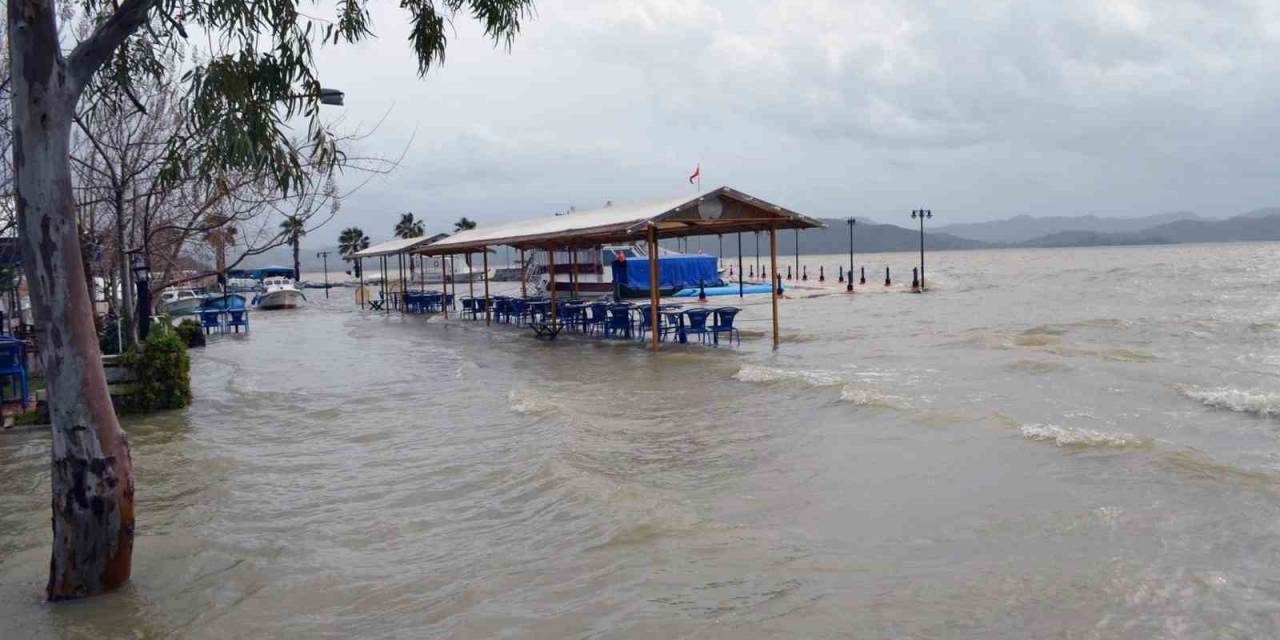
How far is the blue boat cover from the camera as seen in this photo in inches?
1649

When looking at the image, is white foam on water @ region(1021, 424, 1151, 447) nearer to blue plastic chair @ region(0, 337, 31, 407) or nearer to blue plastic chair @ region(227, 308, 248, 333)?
blue plastic chair @ region(0, 337, 31, 407)

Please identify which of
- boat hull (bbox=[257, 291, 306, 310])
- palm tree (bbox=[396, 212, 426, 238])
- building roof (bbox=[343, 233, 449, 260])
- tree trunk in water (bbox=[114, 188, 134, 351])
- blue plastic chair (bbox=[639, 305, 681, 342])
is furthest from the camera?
palm tree (bbox=[396, 212, 426, 238])

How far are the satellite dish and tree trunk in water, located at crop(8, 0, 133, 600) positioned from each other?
40.2ft

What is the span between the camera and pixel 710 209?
16.5 m

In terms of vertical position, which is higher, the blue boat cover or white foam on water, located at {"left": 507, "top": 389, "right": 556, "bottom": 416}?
the blue boat cover

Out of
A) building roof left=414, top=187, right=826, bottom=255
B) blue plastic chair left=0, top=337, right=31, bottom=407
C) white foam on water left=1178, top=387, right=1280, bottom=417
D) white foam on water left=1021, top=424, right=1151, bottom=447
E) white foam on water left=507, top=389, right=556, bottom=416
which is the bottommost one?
white foam on water left=1178, top=387, right=1280, bottom=417

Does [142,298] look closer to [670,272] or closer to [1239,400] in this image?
[1239,400]

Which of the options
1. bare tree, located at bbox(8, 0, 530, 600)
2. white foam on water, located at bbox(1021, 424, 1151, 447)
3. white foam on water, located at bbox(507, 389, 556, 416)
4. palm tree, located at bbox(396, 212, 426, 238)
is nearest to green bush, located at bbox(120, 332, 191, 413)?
white foam on water, located at bbox(507, 389, 556, 416)

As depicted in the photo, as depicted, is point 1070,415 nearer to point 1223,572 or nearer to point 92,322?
point 1223,572

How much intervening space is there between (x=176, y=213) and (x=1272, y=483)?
47.9ft

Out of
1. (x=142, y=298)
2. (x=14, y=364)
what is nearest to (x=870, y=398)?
(x=142, y=298)

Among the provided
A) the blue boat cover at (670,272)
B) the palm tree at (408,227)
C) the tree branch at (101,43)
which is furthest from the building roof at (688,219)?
the palm tree at (408,227)

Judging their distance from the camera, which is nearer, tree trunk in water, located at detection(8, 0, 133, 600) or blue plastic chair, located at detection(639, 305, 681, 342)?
tree trunk in water, located at detection(8, 0, 133, 600)

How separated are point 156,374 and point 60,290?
26.8 feet
